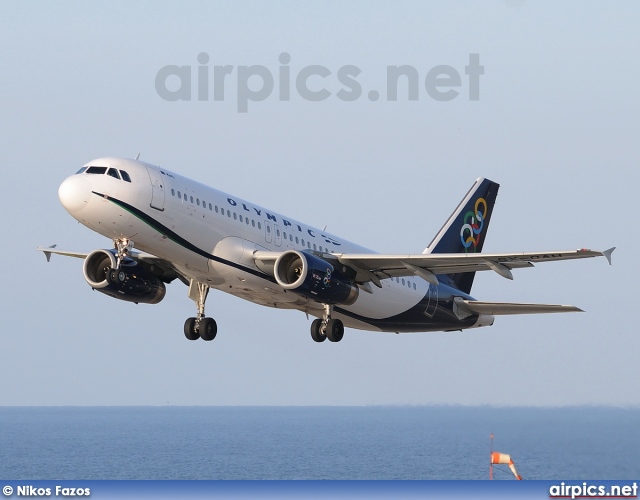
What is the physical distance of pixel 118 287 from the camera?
4450cm

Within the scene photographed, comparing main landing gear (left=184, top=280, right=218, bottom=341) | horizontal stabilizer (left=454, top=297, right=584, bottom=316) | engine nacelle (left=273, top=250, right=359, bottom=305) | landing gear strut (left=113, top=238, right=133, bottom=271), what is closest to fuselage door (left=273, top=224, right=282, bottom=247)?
engine nacelle (left=273, top=250, right=359, bottom=305)

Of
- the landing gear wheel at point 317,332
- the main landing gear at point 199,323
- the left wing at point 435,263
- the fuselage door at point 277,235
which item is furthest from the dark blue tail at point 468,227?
the main landing gear at point 199,323

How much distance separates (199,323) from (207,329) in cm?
43

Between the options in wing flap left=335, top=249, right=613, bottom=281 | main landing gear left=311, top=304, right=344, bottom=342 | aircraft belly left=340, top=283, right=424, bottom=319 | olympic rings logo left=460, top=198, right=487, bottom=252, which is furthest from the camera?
olympic rings logo left=460, top=198, right=487, bottom=252

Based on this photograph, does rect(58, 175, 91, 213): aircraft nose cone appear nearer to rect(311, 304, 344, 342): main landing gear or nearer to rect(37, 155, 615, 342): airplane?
rect(37, 155, 615, 342): airplane

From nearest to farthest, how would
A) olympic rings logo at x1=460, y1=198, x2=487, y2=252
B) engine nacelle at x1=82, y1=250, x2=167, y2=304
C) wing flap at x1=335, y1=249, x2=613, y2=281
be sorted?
wing flap at x1=335, y1=249, x2=613, y2=281 < engine nacelle at x1=82, y1=250, x2=167, y2=304 < olympic rings logo at x1=460, y1=198, x2=487, y2=252

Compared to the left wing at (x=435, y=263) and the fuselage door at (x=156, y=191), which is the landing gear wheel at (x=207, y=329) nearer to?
the left wing at (x=435, y=263)

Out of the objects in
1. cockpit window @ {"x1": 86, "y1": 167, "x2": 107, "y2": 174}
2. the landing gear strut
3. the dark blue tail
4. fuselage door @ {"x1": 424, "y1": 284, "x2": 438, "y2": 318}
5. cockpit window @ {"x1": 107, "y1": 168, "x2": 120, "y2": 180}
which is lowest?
the landing gear strut

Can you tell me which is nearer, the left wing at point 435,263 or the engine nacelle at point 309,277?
the left wing at point 435,263

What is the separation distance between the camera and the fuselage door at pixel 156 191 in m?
38.7

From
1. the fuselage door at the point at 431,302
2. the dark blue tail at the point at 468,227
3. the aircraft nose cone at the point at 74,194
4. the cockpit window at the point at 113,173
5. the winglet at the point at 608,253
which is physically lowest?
the winglet at the point at 608,253

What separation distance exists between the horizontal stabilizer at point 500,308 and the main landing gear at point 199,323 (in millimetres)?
12340

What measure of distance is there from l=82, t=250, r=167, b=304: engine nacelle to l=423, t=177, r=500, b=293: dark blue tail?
50.0 ft

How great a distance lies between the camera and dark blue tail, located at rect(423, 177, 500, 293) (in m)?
55.4
